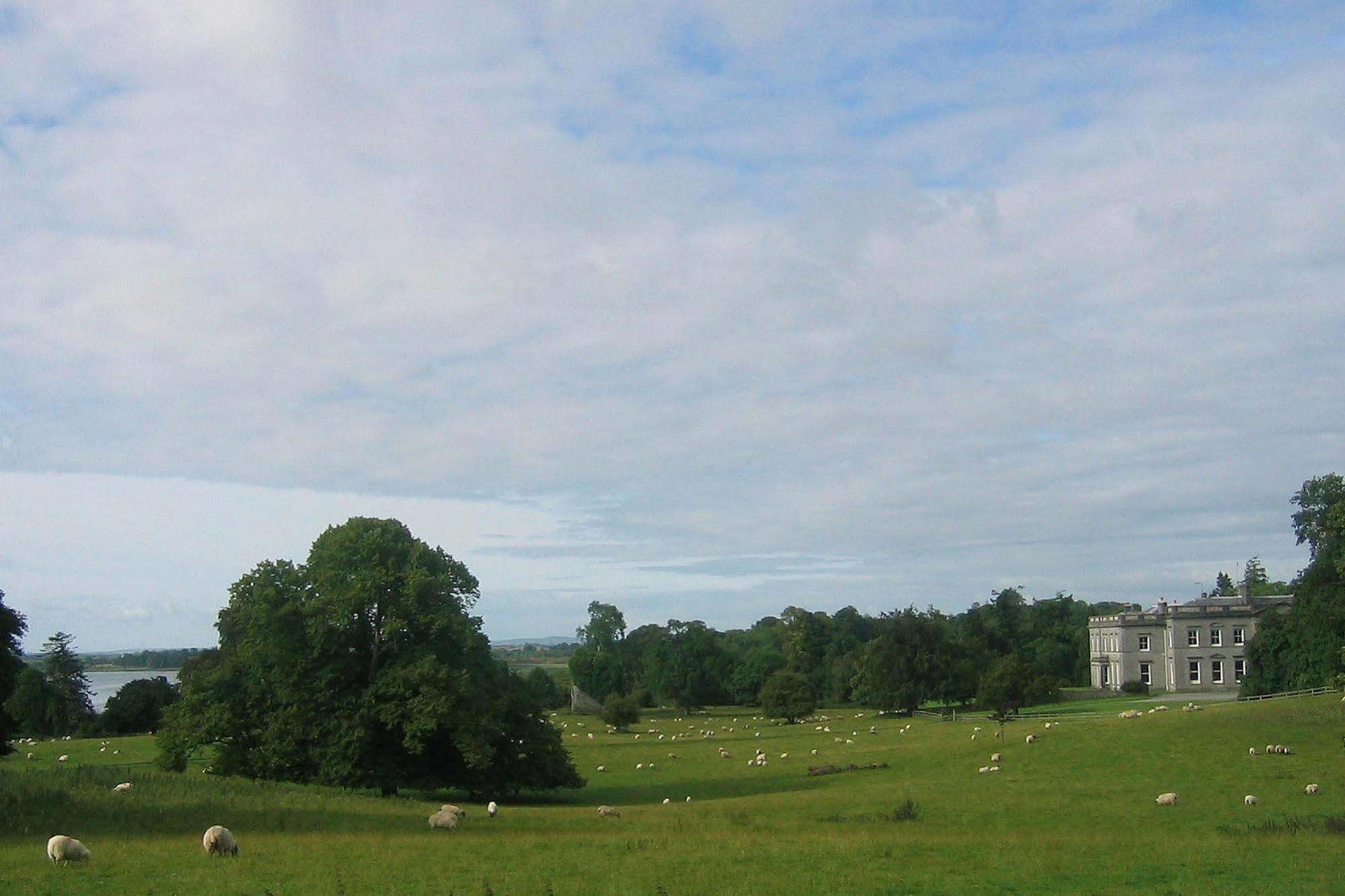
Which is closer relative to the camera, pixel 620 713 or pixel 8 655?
pixel 8 655

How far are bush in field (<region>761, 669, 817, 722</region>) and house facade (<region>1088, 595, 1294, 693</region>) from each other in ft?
112

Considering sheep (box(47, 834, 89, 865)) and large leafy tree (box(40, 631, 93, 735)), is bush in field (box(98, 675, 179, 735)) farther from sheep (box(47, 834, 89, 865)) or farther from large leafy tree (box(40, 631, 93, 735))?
sheep (box(47, 834, 89, 865))

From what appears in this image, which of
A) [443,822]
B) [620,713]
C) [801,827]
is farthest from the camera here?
[620,713]

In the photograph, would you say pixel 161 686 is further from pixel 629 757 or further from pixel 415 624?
pixel 415 624

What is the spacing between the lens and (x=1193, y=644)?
102 meters

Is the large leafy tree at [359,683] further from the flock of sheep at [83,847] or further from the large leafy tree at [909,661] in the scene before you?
the large leafy tree at [909,661]

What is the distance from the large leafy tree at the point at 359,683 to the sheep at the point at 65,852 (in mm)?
21431

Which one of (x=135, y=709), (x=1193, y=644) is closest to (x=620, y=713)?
(x=135, y=709)

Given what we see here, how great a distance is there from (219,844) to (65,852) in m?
2.78

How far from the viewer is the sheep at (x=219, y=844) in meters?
21.5

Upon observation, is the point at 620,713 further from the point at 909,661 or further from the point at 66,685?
the point at 66,685

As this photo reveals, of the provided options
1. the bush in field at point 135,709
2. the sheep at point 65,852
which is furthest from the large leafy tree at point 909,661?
the sheep at point 65,852

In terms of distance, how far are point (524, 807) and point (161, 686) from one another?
2877 inches

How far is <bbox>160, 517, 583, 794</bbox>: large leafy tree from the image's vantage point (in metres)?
42.6
